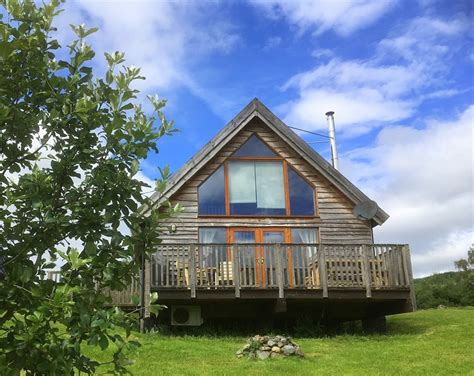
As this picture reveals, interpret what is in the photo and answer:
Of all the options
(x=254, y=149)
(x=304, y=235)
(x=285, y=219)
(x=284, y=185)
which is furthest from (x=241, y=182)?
(x=304, y=235)

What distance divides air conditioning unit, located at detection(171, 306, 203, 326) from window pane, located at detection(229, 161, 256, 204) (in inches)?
134

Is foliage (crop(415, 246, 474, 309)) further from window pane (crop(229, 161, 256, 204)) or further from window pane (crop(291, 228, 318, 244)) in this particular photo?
window pane (crop(229, 161, 256, 204))

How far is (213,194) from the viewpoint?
658 inches

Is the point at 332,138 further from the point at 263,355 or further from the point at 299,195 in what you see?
the point at 263,355

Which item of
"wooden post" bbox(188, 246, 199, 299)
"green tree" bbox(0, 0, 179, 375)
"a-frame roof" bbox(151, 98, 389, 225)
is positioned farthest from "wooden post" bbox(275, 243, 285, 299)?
"green tree" bbox(0, 0, 179, 375)

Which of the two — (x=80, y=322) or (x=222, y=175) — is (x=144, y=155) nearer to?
(x=80, y=322)

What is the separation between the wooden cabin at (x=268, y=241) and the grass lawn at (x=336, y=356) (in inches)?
43.5

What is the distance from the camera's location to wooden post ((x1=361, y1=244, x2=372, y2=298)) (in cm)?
1438

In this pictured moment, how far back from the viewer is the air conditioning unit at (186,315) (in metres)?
14.9

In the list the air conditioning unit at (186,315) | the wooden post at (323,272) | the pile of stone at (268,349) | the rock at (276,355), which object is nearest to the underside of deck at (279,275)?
the wooden post at (323,272)

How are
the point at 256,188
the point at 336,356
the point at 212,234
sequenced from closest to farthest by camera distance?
the point at 336,356 < the point at 212,234 < the point at 256,188

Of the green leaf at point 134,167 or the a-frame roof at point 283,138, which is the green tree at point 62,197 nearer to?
the green leaf at point 134,167

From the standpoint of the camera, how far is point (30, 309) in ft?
9.49

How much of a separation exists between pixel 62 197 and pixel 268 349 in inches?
353
